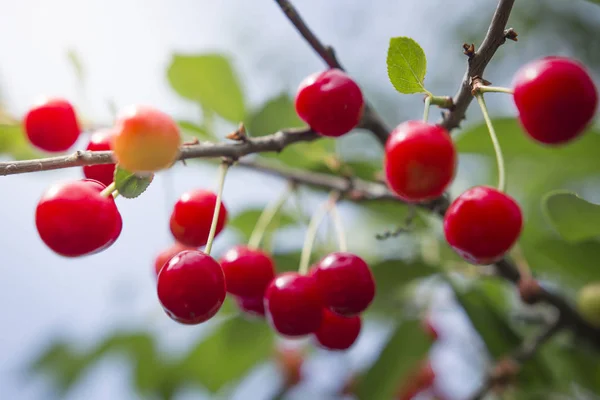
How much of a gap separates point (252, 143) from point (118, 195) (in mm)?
263

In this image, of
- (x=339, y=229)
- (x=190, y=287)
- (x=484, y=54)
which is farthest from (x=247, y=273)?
(x=484, y=54)

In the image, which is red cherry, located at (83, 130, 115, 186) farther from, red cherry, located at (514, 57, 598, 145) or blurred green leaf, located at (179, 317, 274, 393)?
blurred green leaf, located at (179, 317, 274, 393)

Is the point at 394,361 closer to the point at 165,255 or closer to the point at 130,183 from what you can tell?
the point at 165,255

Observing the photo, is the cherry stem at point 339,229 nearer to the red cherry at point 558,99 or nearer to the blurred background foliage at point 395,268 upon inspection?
the blurred background foliage at point 395,268

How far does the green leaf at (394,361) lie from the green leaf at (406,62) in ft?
3.66

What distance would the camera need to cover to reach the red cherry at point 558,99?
71 centimetres

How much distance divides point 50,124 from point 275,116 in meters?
0.61

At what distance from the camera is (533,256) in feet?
6.10

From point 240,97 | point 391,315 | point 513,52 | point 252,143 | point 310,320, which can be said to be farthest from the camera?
point 513,52

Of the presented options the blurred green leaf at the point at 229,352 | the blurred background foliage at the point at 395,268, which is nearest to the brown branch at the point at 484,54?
the blurred background foliage at the point at 395,268

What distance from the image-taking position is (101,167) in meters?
0.98

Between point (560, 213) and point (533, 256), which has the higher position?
point (560, 213)

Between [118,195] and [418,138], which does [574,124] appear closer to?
[418,138]

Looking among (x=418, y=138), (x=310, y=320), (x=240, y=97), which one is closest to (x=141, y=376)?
(x=240, y=97)
